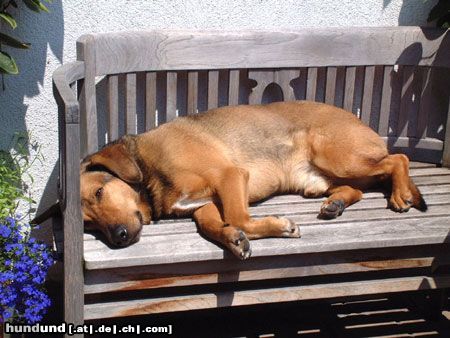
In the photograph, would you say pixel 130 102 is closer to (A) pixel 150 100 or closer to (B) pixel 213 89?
(A) pixel 150 100

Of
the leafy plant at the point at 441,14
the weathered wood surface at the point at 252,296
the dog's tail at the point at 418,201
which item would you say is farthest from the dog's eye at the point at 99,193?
the leafy plant at the point at 441,14

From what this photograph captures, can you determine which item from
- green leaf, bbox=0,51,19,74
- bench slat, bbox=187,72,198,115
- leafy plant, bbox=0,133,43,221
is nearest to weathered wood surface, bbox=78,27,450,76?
bench slat, bbox=187,72,198,115

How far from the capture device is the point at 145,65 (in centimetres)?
449

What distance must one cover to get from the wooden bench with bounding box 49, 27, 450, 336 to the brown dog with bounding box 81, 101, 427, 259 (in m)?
0.09

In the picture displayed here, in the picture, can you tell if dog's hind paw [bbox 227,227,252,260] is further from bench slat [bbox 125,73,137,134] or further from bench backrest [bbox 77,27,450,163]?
bench slat [bbox 125,73,137,134]

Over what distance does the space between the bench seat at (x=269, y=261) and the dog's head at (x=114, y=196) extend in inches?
2.8

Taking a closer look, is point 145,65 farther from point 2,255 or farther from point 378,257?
point 378,257

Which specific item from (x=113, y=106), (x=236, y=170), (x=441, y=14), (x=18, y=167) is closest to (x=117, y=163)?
(x=236, y=170)

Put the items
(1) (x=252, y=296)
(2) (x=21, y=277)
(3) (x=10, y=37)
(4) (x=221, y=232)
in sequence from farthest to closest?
1. (3) (x=10, y=37)
2. (2) (x=21, y=277)
3. (1) (x=252, y=296)
4. (4) (x=221, y=232)

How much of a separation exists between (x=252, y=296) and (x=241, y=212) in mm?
431

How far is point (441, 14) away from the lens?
15.8 feet

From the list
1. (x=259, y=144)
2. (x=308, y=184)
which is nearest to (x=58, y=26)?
(x=259, y=144)

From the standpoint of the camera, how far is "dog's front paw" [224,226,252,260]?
3504 millimetres

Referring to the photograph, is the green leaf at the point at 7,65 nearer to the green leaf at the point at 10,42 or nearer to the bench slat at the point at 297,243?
the green leaf at the point at 10,42
